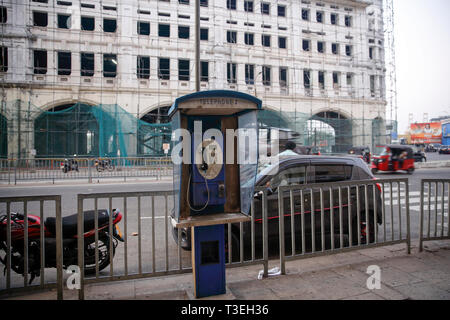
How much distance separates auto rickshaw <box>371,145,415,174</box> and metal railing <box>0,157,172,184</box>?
1193 cm

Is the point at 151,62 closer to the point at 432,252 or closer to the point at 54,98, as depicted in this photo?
the point at 54,98

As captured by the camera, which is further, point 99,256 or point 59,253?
point 99,256

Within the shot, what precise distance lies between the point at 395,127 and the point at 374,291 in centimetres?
3400

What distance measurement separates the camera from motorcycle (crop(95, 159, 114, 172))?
1561cm

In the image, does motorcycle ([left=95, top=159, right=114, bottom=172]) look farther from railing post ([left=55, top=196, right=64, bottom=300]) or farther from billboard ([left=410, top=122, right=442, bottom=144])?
billboard ([left=410, top=122, right=442, bottom=144])

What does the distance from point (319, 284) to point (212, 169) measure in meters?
1.85

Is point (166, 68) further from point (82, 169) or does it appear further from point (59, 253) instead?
point (59, 253)

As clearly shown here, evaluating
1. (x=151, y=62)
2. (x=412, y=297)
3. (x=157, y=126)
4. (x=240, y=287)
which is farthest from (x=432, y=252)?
(x=151, y=62)

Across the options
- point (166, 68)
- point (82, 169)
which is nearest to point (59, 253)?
point (82, 169)

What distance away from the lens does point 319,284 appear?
3521mm

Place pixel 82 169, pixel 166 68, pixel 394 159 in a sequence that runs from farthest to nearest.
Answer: pixel 166 68, pixel 394 159, pixel 82 169

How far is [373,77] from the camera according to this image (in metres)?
35.5

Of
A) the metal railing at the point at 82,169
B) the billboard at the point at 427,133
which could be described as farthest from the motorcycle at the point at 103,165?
the billboard at the point at 427,133

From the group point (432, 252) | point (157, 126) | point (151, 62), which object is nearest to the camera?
point (432, 252)
